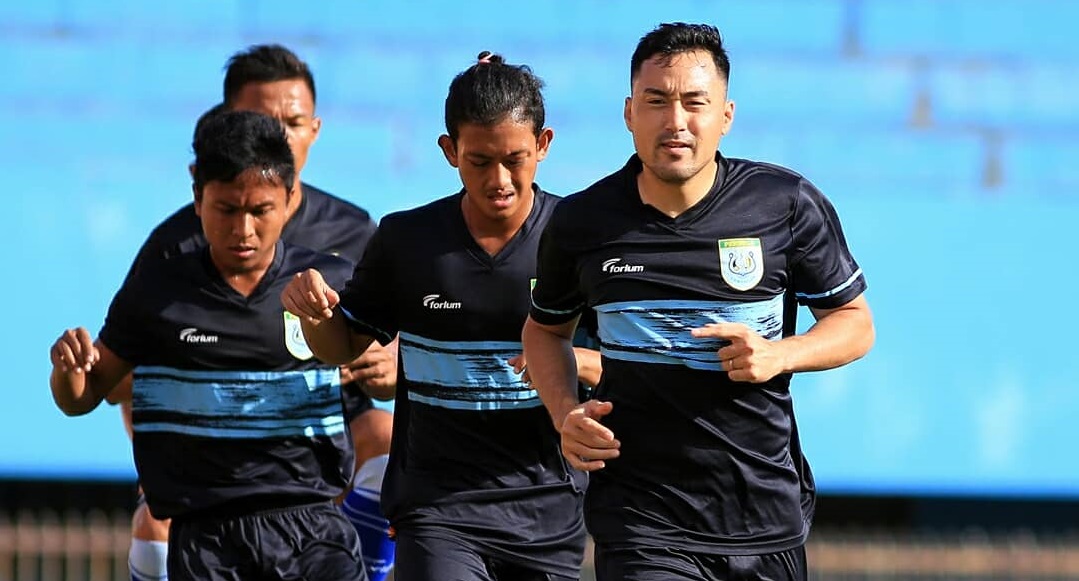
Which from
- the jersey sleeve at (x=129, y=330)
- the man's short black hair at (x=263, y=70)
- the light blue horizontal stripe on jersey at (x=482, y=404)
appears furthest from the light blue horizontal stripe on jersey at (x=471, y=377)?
the man's short black hair at (x=263, y=70)

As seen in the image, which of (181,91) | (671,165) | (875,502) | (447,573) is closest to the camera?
(671,165)

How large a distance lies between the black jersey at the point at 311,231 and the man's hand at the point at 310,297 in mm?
1103

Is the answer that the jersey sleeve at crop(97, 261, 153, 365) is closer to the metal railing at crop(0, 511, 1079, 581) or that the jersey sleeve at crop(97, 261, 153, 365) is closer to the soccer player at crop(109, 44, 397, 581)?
the soccer player at crop(109, 44, 397, 581)

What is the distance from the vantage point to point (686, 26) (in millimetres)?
4391

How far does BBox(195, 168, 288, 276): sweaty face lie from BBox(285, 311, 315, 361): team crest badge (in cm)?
19

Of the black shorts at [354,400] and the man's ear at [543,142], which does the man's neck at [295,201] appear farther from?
the man's ear at [543,142]

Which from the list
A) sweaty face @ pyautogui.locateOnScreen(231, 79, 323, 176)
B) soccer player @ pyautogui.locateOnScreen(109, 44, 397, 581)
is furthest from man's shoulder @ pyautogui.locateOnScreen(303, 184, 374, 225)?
sweaty face @ pyautogui.locateOnScreen(231, 79, 323, 176)

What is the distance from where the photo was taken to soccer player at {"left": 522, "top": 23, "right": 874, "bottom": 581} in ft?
13.9

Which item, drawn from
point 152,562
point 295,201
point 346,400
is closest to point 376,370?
point 346,400

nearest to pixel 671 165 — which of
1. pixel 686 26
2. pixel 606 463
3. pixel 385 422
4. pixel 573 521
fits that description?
pixel 686 26

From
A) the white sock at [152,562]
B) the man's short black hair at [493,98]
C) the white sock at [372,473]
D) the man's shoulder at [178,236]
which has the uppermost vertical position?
the man's short black hair at [493,98]

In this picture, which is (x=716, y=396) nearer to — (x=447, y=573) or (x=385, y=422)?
(x=447, y=573)

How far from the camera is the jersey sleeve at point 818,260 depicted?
14.2 ft

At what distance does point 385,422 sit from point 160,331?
103cm
